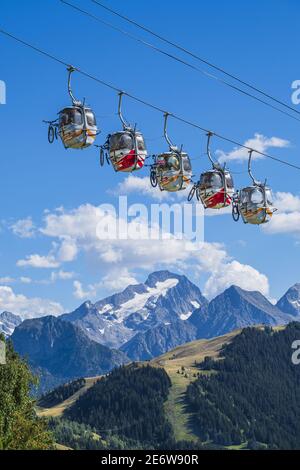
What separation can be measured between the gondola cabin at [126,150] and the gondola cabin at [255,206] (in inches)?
349

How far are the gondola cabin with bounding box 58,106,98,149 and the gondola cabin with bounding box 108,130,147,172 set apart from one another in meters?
1.42

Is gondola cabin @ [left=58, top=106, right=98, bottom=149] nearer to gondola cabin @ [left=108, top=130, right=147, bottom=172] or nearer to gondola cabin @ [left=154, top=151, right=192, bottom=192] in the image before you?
gondola cabin @ [left=108, top=130, right=147, bottom=172]

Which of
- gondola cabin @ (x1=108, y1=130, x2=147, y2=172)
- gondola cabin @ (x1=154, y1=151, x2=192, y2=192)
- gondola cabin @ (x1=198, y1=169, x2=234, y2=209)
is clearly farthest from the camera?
gondola cabin @ (x1=198, y1=169, x2=234, y2=209)

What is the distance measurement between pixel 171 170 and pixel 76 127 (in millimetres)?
7122

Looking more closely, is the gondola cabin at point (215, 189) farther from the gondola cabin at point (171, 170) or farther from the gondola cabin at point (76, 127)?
the gondola cabin at point (76, 127)

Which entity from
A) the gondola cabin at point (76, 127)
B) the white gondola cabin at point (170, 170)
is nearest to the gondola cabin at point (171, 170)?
the white gondola cabin at point (170, 170)

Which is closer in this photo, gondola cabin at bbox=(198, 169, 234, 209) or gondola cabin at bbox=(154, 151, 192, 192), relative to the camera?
gondola cabin at bbox=(154, 151, 192, 192)

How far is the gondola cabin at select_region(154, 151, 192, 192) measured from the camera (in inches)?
1922

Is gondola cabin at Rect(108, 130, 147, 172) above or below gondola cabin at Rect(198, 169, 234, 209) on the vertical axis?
above

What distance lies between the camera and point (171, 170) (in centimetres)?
4881

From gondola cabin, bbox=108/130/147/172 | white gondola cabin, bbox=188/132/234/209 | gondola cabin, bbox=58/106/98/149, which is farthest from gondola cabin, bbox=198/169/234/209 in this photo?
gondola cabin, bbox=58/106/98/149

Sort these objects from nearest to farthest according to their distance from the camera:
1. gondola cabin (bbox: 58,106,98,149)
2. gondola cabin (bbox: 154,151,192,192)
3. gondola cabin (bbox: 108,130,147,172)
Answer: gondola cabin (bbox: 58,106,98,149)
gondola cabin (bbox: 108,130,147,172)
gondola cabin (bbox: 154,151,192,192)
